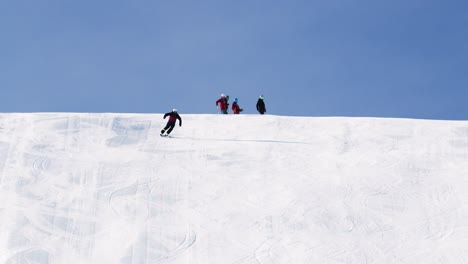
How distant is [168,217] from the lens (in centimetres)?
1677

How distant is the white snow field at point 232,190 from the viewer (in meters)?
15.6

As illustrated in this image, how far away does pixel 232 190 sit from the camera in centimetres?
1822

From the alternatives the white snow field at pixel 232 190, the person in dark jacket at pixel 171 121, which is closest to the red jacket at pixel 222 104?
the white snow field at pixel 232 190

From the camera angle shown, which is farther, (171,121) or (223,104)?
(223,104)

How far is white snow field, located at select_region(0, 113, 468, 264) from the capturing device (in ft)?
51.2

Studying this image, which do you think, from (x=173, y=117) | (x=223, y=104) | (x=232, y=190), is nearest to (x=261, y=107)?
(x=223, y=104)

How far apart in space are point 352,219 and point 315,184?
6.23 feet

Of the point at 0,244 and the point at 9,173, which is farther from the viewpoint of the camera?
the point at 9,173

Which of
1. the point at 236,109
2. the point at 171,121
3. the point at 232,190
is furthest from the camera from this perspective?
the point at 236,109

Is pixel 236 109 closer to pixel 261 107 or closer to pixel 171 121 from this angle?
pixel 261 107

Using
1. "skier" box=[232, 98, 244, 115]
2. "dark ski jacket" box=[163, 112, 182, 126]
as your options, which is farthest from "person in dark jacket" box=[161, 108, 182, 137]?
"skier" box=[232, 98, 244, 115]

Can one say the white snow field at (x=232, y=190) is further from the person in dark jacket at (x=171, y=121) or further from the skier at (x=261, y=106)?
the skier at (x=261, y=106)

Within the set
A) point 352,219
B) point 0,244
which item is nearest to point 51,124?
point 0,244

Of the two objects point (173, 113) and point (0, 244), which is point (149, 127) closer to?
point (173, 113)
